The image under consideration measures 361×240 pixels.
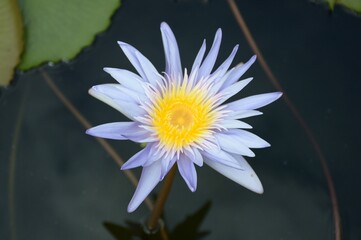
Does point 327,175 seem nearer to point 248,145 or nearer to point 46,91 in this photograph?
point 248,145

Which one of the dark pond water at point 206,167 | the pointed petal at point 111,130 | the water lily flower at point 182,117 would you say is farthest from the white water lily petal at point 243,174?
the dark pond water at point 206,167

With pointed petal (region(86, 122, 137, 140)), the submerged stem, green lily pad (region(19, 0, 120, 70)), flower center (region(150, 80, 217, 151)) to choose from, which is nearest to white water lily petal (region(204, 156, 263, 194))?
flower center (region(150, 80, 217, 151))

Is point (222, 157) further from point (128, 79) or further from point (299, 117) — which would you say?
point (299, 117)

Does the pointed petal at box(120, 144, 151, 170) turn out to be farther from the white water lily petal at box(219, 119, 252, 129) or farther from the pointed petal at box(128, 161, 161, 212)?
the white water lily petal at box(219, 119, 252, 129)

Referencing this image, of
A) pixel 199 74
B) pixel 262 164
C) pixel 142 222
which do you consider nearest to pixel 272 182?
pixel 262 164

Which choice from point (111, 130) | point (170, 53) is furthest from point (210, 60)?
point (111, 130)

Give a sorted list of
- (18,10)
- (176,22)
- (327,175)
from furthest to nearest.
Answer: (176,22)
(327,175)
(18,10)

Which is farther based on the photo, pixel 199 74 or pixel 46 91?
pixel 46 91
